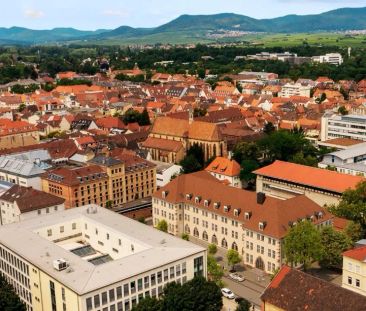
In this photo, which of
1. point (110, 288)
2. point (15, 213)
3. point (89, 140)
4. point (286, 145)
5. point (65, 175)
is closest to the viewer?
point (110, 288)

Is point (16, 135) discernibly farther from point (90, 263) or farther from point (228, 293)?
point (228, 293)

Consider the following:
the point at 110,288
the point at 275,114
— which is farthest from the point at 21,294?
the point at 275,114

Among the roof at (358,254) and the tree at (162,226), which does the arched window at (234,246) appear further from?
the roof at (358,254)

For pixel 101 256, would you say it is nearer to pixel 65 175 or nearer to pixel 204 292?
pixel 204 292

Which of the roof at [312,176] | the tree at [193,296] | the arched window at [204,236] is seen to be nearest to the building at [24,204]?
→ the arched window at [204,236]

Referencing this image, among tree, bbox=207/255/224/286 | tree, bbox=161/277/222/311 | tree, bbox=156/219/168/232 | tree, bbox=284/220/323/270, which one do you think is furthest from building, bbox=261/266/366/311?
tree, bbox=156/219/168/232

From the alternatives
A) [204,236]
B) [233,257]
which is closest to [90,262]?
[233,257]

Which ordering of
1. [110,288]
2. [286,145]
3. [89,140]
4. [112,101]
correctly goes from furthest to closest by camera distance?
[112,101]
[89,140]
[286,145]
[110,288]

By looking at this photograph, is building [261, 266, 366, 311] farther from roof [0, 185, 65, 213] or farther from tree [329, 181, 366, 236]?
roof [0, 185, 65, 213]
